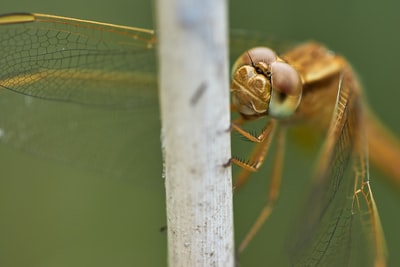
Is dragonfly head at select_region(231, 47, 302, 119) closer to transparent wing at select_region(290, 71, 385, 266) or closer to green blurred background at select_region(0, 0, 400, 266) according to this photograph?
transparent wing at select_region(290, 71, 385, 266)

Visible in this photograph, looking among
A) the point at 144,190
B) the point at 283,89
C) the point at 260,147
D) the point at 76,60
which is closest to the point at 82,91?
the point at 76,60

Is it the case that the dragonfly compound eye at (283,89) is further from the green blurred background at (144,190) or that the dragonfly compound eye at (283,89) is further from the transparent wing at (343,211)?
the green blurred background at (144,190)

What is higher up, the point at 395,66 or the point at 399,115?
the point at 395,66

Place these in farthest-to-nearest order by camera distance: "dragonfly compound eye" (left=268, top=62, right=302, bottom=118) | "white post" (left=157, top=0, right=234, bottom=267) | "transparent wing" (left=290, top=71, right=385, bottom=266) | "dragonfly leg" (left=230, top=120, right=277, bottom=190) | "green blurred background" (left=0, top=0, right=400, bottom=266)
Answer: "green blurred background" (left=0, top=0, right=400, bottom=266), "dragonfly compound eye" (left=268, top=62, right=302, bottom=118), "transparent wing" (left=290, top=71, right=385, bottom=266), "dragonfly leg" (left=230, top=120, right=277, bottom=190), "white post" (left=157, top=0, right=234, bottom=267)

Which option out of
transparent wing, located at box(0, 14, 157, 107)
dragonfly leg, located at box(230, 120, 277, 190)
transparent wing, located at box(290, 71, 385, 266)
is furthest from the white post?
transparent wing, located at box(0, 14, 157, 107)

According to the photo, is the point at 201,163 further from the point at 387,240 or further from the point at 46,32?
the point at 387,240

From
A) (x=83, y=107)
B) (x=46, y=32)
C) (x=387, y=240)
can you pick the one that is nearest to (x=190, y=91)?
(x=46, y=32)

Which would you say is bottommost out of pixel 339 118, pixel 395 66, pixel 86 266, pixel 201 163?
pixel 86 266
